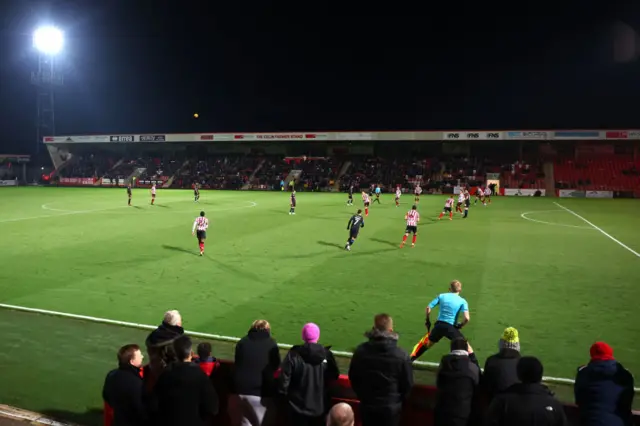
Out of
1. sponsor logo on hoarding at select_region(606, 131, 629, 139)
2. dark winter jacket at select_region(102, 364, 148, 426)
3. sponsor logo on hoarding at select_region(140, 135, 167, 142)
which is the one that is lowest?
Answer: dark winter jacket at select_region(102, 364, 148, 426)

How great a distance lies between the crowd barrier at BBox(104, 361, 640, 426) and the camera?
5473mm

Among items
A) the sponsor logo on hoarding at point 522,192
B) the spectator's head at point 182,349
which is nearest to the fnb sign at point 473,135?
the sponsor logo on hoarding at point 522,192

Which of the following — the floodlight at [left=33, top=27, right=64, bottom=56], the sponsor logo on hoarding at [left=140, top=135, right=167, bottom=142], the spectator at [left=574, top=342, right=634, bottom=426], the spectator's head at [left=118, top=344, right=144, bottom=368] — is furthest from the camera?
the sponsor logo on hoarding at [left=140, top=135, right=167, bottom=142]

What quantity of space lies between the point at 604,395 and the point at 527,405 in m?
1.07

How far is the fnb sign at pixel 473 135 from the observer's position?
59.9 m

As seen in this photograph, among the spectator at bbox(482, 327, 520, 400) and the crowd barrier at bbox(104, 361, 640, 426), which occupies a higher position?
the spectator at bbox(482, 327, 520, 400)

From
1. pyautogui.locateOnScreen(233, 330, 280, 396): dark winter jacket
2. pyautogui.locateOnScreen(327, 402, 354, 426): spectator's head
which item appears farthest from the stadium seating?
pyautogui.locateOnScreen(327, 402, 354, 426): spectator's head

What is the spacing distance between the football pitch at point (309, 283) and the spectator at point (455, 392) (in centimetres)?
419

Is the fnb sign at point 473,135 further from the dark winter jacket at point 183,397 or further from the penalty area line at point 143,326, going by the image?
the dark winter jacket at point 183,397

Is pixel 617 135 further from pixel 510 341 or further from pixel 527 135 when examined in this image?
pixel 510 341

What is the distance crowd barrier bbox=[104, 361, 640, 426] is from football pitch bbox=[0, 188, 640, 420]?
9.49ft

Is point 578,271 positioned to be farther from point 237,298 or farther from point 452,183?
point 452,183

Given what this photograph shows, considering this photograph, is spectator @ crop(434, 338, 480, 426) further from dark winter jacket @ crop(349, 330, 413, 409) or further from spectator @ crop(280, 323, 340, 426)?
spectator @ crop(280, 323, 340, 426)

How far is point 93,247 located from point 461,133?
49854 millimetres
